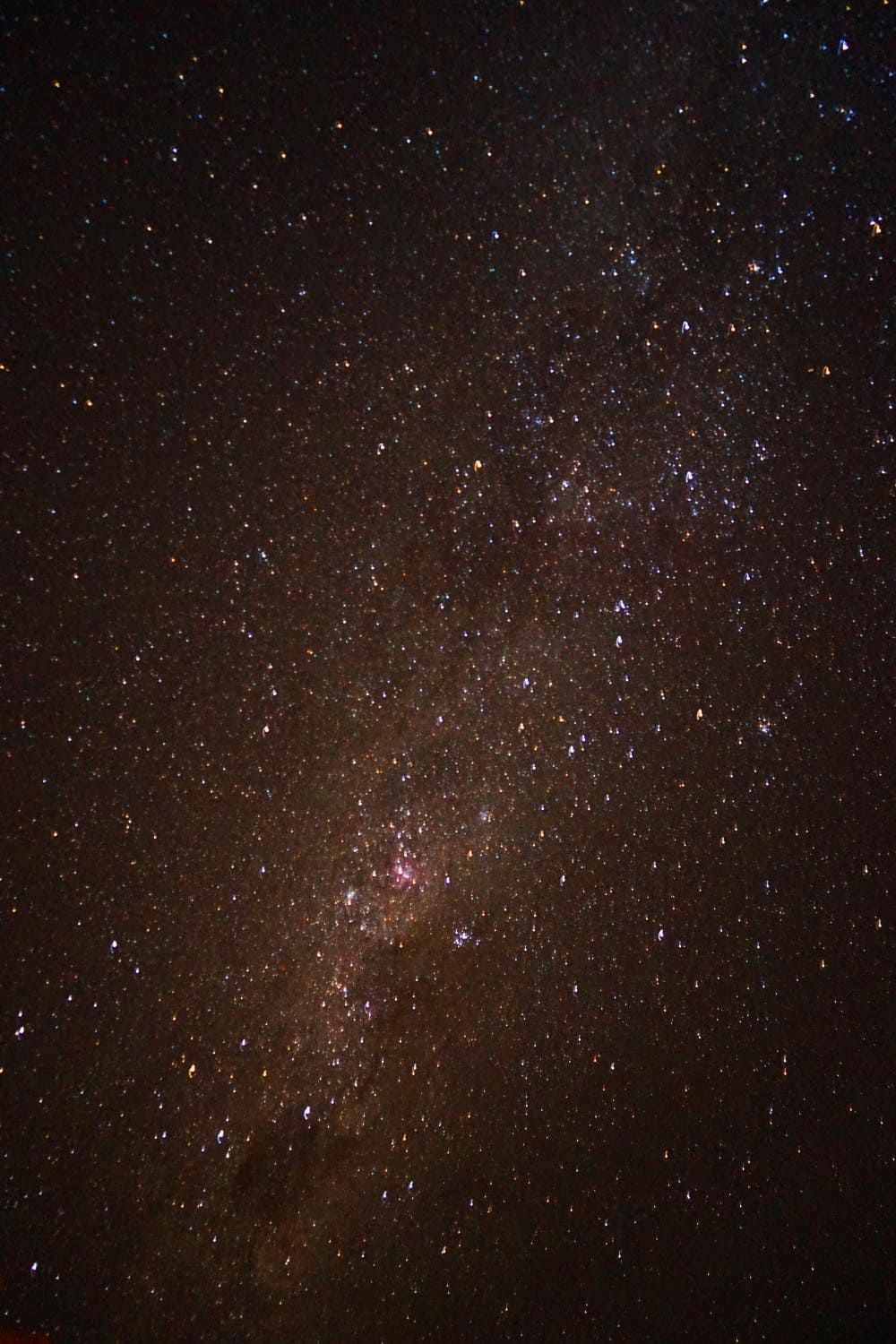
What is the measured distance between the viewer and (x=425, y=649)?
3.46ft

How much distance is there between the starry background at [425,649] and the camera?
33.0 inches

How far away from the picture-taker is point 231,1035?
38.8 inches

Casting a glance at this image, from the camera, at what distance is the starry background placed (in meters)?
0.84

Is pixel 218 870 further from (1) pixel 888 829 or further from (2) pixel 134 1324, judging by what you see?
(1) pixel 888 829

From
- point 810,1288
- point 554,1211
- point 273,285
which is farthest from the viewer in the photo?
point 810,1288

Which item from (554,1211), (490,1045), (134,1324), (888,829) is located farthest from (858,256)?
(134,1324)

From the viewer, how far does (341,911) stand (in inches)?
41.6

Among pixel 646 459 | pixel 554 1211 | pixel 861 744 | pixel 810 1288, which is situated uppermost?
pixel 646 459

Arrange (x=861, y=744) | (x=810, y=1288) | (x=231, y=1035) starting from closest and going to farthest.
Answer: (x=231, y=1035) < (x=861, y=744) < (x=810, y=1288)

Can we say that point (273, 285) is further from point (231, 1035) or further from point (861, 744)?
point (861, 744)

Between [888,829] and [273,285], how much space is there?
1384mm

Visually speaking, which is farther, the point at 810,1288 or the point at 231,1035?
the point at 810,1288

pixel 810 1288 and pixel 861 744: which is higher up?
pixel 861 744

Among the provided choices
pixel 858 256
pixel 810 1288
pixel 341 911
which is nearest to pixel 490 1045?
pixel 341 911
